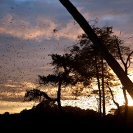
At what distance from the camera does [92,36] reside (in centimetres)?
656

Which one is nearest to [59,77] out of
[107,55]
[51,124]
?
[51,124]

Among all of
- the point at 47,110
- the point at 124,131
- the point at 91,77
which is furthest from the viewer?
the point at 47,110

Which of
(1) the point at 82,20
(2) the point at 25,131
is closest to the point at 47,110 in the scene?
(2) the point at 25,131

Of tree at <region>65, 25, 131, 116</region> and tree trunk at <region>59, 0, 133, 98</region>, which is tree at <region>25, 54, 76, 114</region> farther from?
tree trunk at <region>59, 0, 133, 98</region>

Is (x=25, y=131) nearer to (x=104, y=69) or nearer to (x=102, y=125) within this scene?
(x=102, y=125)

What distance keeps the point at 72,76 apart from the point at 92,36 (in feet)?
113

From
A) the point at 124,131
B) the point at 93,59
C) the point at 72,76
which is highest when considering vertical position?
the point at 93,59

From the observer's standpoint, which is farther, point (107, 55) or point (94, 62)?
point (94, 62)

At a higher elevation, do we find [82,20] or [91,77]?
[91,77]

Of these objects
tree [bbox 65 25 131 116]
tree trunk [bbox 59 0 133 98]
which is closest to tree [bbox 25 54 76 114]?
tree [bbox 65 25 131 116]

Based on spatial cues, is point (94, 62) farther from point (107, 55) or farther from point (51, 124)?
point (107, 55)

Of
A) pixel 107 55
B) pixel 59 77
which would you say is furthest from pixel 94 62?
pixel 107 55

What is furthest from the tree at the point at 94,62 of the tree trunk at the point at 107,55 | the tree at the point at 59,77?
the tree trunk at the point at 107,55

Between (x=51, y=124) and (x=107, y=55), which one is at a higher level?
(x=51, y=124)
